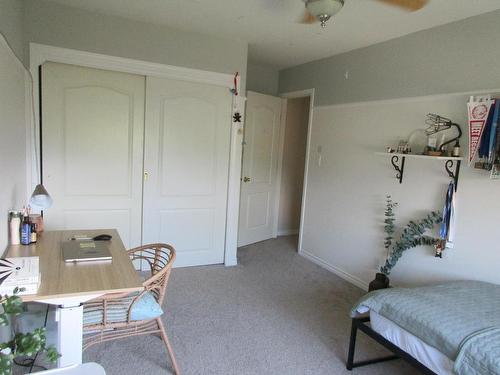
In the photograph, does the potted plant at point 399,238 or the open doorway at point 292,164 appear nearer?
the potted plant at point 399,238

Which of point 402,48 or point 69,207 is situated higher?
point 402,48

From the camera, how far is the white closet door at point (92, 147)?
10.0 ft

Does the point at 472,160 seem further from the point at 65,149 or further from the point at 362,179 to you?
the point at 65,149

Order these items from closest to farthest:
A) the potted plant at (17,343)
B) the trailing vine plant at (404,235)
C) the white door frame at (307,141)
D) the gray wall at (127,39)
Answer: the potted plant at (17,343), the trailing vine plant at (404,235), the gray wall at (127,39), the white door frame at (307,141)

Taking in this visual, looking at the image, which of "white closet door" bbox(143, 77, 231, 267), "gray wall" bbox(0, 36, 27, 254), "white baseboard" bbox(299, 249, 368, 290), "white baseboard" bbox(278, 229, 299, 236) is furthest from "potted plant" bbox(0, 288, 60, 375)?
"white baseboard" bbox(278, 229, 299, 236)

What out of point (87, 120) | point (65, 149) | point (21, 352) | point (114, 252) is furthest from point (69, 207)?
point (21, 352)

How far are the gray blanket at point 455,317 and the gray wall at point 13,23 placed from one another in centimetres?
270

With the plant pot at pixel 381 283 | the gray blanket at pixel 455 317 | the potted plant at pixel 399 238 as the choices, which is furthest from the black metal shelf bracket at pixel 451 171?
the plant pot at pixel 381 283

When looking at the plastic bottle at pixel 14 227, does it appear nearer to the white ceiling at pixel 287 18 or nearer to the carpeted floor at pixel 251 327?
the carpeted floor at pixel 251 327

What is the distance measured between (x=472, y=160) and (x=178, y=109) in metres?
2.60

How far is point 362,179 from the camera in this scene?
138 inches

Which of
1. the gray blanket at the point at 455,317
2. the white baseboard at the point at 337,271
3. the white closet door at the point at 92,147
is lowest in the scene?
the white baseboard at the point at 337,271

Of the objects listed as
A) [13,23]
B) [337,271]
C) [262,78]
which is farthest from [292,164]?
[13,23]

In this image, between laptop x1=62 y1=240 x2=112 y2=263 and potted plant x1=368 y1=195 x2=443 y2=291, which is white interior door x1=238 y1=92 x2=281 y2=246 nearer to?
potted plant x1=368 y1=195 x2=443 y2=291
